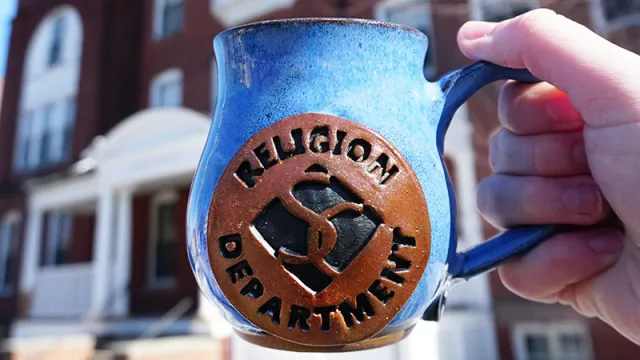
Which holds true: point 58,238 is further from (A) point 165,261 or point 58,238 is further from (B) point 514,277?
(B) point 514,277

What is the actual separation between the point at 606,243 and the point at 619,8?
6310 millimetres

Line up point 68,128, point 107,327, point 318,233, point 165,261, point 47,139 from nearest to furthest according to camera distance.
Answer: point 318,233
point 107,327
point 165,261
point 68,128
point 47,139

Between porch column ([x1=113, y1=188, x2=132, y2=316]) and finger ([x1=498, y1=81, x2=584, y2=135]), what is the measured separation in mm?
8429

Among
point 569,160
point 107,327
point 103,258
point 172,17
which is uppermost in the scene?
point 172,17

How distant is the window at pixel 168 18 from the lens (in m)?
11.4

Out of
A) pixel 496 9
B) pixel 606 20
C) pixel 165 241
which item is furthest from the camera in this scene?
pixel 165 241

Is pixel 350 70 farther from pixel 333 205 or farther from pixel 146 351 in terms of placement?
pixel 146 351

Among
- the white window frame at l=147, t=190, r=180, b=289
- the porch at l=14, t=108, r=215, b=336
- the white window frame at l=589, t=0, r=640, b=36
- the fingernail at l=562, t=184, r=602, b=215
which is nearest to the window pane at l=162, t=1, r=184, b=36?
the porch at l=14, t=108, r=215, b=336

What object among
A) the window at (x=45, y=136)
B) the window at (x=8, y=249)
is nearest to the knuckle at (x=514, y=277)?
the window at (x=45, y=136)

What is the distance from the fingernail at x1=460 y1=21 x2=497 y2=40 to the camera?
3.50 ft

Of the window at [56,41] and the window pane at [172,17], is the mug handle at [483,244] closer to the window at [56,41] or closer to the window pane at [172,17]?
the window pane at [172,17]

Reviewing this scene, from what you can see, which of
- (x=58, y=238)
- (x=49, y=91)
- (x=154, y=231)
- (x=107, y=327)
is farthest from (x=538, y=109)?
(x=49, y=91)

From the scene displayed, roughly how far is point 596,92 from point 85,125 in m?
12.5

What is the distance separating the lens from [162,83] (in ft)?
36.8
